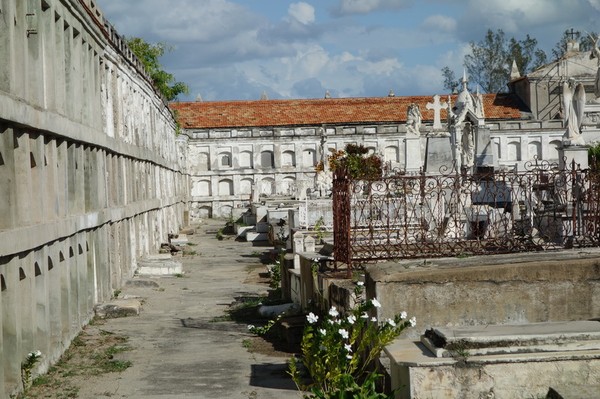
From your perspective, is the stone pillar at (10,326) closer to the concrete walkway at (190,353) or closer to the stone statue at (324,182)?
the concrete walkway at (190,353)

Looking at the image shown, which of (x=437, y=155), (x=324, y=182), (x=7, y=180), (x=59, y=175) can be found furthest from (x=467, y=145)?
(x=7, y=180)

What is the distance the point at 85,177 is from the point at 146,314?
2.79 metres

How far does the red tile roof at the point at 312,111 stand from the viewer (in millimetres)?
64312

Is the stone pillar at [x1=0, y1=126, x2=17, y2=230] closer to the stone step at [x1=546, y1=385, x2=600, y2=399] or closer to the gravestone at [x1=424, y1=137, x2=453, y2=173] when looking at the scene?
the stone step at [x1=546, y1=385, x2=600, y2=399]

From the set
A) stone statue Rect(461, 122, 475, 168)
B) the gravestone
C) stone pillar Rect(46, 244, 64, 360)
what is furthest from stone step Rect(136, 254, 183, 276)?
stone pillar Rect(46, 244, 64, 360)

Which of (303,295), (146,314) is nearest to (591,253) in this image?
(303,295)

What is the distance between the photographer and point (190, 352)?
14328 millimetres

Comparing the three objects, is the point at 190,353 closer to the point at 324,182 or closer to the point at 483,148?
the point at 483,148

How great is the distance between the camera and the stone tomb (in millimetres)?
7742

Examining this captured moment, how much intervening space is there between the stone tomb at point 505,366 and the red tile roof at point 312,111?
2174 inches

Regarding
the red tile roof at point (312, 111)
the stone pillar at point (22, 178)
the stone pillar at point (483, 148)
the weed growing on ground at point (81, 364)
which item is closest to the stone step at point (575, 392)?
the weed growing on ground at point (81, 364)

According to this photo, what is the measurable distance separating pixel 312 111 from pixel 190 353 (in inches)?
2066

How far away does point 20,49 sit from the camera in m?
12.6

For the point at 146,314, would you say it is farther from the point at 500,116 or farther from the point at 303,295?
the point at 500,116
